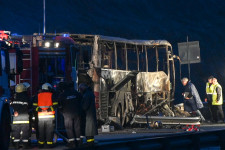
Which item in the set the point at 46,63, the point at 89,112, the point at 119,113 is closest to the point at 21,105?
the point at 89,112

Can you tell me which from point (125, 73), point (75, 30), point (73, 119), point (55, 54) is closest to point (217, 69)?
point (75, 30)

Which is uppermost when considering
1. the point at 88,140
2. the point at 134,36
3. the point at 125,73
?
the point at 134,36

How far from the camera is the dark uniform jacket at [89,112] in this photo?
14391mm

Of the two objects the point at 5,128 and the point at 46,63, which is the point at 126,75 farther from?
the point at 5,128

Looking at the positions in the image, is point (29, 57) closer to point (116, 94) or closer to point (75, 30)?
point (116, 94)

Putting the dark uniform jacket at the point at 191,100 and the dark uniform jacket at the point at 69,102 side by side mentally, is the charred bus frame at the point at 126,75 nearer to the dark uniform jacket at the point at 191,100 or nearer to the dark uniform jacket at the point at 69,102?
the dark uniform jacket at the point at 191,100

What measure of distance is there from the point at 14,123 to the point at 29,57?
5.12 meters

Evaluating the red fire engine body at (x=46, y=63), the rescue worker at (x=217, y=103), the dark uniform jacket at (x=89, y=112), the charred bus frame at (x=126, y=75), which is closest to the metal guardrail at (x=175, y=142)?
the dark uniform jacket at (x=89, y=112)

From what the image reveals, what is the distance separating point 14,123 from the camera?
14.5 m

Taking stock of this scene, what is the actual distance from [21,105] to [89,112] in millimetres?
1684

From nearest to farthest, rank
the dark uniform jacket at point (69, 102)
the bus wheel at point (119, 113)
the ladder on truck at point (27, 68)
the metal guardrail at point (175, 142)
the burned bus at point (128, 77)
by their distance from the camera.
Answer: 1. the metal guardrail at point (175, 142)
2. the dark uniform jacket at point (69, 102)
3. the ladder on truck at point (27, 68)
4. the burned bus at point (128, 77)
5. the bus wheel at point (119, 113)

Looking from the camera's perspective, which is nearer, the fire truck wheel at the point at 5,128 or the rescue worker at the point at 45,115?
the fire truck wheel at the point at 5,128

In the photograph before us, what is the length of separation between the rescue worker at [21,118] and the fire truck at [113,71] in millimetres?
4226

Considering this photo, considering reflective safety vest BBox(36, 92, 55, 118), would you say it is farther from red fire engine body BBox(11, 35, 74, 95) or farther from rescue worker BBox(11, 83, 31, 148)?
Result: red fire engine body BBox(11, 35, 74, 95)
